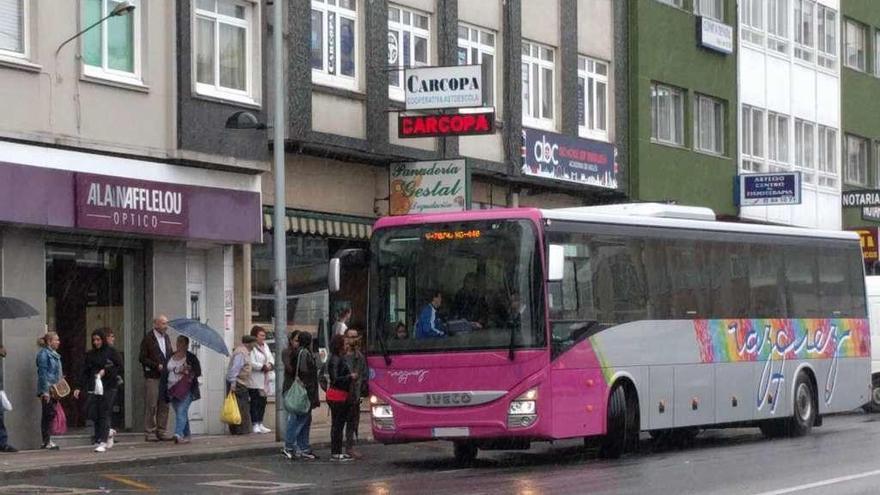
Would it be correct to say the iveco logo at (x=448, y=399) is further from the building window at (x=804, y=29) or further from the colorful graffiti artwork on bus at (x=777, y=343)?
the building window at (x=804, y=29)

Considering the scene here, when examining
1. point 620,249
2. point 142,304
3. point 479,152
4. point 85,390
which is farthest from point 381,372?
point 479,152

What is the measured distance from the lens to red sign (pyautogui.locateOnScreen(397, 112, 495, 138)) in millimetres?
31828

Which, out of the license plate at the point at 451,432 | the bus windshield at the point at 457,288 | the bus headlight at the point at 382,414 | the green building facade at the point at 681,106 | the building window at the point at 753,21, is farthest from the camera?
the building window at the point at 753,21

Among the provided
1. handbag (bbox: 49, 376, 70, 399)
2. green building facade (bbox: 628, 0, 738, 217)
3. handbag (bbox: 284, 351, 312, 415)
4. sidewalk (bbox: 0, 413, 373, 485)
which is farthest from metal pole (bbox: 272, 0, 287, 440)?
green building facade (bbox: 628, 0, 738, 217)

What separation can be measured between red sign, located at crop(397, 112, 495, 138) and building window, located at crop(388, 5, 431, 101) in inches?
40.7

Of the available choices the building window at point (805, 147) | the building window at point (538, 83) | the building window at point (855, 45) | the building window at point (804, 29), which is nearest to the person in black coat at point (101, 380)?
the building window at point (538, 83)

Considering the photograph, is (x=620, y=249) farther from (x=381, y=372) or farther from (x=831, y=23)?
(x=831, y=23)

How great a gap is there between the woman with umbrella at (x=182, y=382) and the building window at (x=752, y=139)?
23.7m

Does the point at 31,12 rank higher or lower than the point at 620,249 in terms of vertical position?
higher

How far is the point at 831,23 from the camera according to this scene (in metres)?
53.0

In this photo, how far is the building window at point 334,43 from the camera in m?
31.4

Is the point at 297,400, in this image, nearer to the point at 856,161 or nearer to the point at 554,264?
the point at 554,264

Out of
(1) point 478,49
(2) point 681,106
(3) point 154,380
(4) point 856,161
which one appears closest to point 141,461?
(3) point 154,380

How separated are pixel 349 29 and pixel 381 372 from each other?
1147cm
